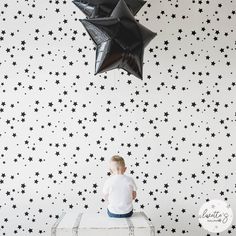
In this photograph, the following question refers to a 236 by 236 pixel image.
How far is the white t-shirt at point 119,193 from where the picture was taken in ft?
9.60

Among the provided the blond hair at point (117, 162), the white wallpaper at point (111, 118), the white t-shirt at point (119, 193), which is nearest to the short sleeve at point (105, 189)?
the white t-shirt at point (119, 193)

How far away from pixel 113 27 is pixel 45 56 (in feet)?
2.99

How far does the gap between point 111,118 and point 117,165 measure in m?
0.42

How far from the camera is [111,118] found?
3270 millimetres

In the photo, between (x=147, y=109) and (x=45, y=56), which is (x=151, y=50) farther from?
(x=45, y=56)

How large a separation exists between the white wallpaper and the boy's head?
0.25m

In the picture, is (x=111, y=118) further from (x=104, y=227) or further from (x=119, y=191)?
(x=104, y=227)

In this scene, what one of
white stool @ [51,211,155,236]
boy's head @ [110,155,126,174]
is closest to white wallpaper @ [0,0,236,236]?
boy's head @ [110,155,126,174]

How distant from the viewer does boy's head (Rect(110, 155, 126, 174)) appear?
2982mm

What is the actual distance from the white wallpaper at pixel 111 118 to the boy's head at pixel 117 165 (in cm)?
25

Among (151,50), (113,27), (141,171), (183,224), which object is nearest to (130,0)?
(113,27)

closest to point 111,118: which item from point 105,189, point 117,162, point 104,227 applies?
point 117,162

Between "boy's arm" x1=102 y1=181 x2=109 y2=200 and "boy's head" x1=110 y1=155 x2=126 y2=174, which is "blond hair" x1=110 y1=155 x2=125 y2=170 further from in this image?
"boy's arm" x1=102 y1=181 x2=109 y2=200

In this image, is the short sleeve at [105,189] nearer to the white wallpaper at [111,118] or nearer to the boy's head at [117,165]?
the boy's head at [117,165]
